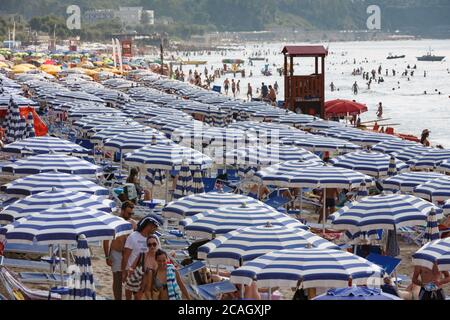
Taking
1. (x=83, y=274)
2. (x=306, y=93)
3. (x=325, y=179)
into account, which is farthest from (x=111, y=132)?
(x=306, y=93)

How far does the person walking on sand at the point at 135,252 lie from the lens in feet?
25.9

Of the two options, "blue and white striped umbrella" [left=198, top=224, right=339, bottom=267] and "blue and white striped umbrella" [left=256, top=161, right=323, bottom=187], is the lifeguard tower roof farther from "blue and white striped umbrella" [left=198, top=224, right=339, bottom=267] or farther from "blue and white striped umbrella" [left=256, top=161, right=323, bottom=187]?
"blue and white striped umbrella" [left=198, top=224, right=339, bottom=267]

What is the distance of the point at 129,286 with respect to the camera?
→ 7.93 meters

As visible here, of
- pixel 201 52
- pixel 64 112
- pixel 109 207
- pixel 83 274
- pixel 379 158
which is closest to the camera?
pixel 83 274

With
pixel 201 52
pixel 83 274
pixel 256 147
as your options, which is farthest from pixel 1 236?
pixel 201 52

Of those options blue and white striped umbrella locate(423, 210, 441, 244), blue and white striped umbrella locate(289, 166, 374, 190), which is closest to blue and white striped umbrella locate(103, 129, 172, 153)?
blue and white striped umbrella locate(289, 166, 374, 190)

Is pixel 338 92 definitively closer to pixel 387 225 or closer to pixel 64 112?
pixel 64 112

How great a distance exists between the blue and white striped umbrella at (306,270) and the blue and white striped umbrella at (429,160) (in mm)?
7956

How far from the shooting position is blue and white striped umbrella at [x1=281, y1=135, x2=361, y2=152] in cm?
1725

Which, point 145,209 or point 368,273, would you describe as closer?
point 368,273

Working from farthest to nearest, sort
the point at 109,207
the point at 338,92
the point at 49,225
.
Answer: the point at 338,92 → the point at 109,207 → the point at 49,225

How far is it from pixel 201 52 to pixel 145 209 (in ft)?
562

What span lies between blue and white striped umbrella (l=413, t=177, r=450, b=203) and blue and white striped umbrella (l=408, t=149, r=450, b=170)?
2.72m
